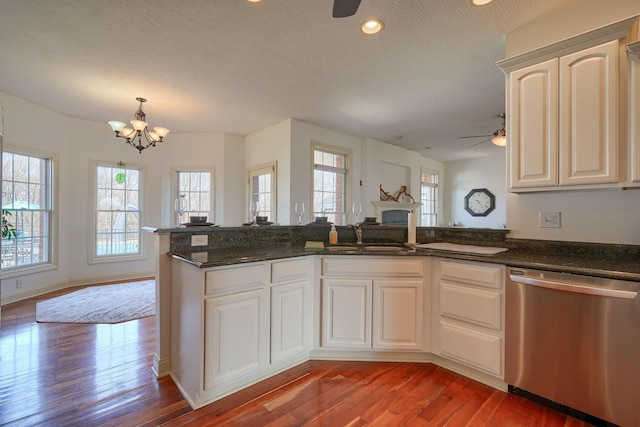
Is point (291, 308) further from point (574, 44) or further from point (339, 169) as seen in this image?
point (339, 169)

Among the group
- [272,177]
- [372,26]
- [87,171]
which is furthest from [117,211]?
[372,26]

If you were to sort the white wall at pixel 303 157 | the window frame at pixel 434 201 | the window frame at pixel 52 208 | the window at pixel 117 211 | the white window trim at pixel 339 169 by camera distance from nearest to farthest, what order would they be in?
the window frame at pixel 52 208
the white wall at pixel 303 157
the white window trim at pixel 339 169
the window at pixel 117 211
the window frame at pixel 434 201

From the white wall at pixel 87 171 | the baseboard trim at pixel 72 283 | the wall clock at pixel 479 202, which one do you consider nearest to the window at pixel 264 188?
the white wall at pixel 87 171

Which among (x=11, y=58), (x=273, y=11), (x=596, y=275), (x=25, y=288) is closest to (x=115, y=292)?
(x=25, y=288)

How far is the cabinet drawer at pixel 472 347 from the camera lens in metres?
1.99

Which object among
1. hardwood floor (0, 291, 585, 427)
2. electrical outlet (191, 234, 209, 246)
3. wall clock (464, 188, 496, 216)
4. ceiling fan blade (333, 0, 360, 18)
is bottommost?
hardwood floor (0, 291, 585, 427)

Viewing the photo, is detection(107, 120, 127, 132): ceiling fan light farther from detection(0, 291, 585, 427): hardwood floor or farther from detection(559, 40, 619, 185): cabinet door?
detection(559, 40, 619, 185): cabinet door

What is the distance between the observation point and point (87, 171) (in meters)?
4.89

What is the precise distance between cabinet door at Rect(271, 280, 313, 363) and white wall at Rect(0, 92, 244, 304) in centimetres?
382

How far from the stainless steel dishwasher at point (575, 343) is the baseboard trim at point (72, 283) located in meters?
5.72

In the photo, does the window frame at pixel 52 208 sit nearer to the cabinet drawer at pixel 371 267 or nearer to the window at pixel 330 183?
the window at pixel 330 183

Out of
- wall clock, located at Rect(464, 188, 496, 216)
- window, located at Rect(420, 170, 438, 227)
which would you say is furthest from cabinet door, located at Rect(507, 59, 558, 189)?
wall clock, located at Rect(464, 188, 496, 216)

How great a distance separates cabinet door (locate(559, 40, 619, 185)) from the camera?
5.90ft

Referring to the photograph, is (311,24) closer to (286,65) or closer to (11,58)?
(286,65)
